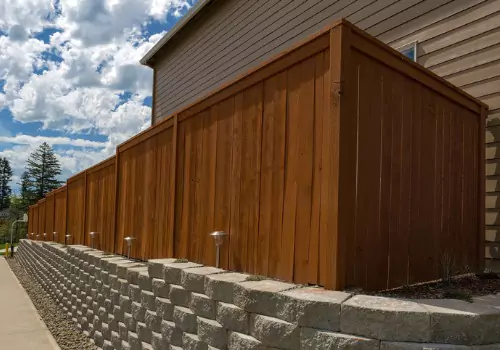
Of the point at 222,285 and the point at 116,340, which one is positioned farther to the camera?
the point at 116,340

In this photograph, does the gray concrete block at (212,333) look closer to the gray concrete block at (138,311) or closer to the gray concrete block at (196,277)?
the gray concrete block at (196,277)

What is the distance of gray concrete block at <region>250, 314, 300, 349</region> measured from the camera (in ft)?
7.08

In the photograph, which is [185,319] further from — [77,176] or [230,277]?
[77,176]

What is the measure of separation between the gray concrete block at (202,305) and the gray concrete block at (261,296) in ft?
1.19

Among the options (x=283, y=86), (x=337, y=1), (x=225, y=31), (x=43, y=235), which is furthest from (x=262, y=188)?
(x=43, y=235)

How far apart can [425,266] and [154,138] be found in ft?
10.8

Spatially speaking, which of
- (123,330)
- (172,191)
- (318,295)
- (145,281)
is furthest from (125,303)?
(318,295)

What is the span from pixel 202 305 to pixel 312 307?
119 cm

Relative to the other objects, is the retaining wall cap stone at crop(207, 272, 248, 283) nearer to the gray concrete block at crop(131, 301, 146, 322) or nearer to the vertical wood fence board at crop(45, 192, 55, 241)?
the gray concrete block at crop(131, 301, 146, 322)

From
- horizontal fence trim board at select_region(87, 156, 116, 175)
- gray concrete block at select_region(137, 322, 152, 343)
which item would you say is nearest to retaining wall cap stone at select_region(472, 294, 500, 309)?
gray concrete block at select_region(137, 322, 152, 343)

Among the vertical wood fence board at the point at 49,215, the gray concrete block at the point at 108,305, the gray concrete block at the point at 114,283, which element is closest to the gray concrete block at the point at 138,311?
the gray concrete block at the point at 114,283

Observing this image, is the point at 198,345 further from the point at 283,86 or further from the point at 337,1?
the point at 337,1

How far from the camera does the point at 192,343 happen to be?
312 cm

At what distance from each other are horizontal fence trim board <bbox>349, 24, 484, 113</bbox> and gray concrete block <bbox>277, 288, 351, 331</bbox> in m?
1.39
